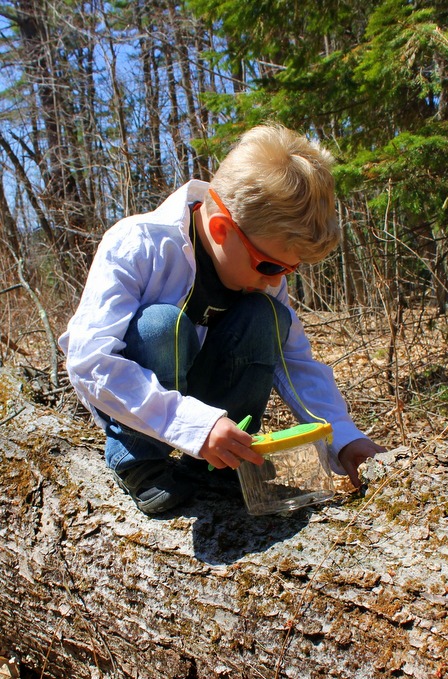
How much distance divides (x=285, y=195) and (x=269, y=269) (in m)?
0.21

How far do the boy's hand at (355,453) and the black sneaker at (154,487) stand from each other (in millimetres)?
440

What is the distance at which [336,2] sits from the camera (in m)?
3.76

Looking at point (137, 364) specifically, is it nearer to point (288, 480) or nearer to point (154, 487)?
point (154, 487)

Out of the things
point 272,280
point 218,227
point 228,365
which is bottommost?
point 228,365

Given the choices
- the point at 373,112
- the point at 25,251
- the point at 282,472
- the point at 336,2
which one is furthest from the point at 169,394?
the point at 25,251

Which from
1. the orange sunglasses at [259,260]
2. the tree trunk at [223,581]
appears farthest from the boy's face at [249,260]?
the tree trunk at [223,581]

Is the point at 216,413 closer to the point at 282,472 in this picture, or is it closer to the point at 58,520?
the point at 282,472

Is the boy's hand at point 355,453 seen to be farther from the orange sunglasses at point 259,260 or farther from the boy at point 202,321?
the orange sunglasses at point 259,260

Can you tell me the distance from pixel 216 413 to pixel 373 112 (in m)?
3.10

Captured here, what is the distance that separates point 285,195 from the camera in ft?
5.07

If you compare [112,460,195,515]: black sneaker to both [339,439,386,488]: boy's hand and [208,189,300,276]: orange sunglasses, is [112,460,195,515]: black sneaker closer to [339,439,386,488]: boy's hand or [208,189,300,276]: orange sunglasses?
[339,439,386,488]: boy's hand

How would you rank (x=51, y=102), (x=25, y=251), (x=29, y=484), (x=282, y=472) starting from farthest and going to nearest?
1. (x=51, y=102)
2. (x=25, y=251)
3. (x=29, y=484)
4. (x=282, y=472)

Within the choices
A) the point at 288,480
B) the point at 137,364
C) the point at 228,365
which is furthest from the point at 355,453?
the point at 137,364

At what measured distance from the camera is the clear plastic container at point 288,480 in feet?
4.89
